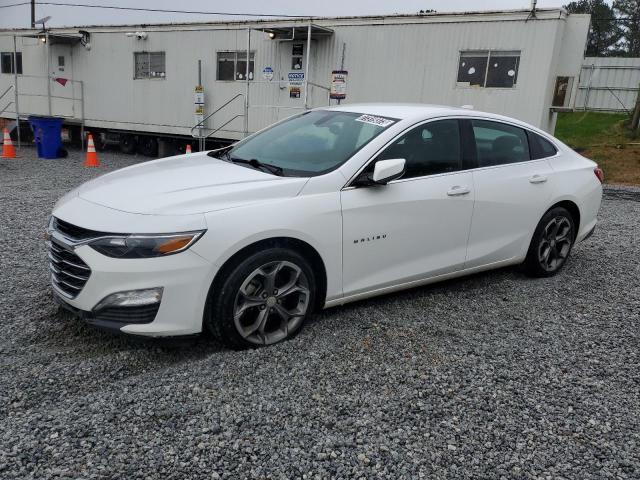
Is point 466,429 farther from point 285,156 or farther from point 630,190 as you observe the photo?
point 630,190

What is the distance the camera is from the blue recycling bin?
13.6m

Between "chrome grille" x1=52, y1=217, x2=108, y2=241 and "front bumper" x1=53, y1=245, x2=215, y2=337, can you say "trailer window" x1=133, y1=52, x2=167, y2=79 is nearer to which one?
"chrome grille" x1=52, y1=217, x2=108, y2=241

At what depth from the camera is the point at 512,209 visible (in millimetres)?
4473

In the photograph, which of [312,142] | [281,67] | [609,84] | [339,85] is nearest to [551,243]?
[312,142]

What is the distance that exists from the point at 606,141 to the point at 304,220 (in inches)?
664

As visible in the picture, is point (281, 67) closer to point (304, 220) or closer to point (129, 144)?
point (129, 144)

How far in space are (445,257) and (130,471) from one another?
269cm

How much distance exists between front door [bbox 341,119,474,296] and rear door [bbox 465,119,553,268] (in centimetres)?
15

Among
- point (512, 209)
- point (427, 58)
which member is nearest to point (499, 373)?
point (512, 209)

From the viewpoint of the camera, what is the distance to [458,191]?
161 inches

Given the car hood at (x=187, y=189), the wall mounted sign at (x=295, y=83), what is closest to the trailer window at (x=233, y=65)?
the wall mounted sign at (x=295, y=83)

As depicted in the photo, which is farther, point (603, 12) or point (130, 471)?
point (603, 12)

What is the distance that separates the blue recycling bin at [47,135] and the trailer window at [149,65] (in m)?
2.58

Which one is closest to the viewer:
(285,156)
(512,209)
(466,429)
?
(466,429)
